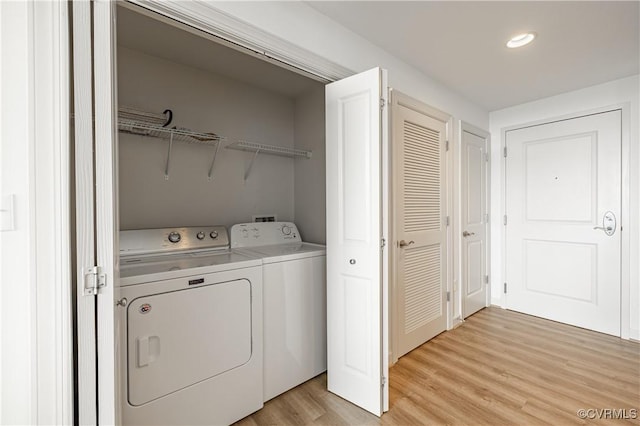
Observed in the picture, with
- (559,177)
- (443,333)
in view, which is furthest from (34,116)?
→ (559,177)

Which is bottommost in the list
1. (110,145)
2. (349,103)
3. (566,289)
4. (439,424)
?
(439,424)

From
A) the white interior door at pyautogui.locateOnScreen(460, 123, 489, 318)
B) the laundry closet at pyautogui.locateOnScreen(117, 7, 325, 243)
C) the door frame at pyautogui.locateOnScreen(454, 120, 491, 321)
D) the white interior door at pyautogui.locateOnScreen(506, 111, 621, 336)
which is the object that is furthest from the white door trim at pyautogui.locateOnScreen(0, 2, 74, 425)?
the white interior door at pyautogui.locateOnScreen(506, 111, 621, 336)

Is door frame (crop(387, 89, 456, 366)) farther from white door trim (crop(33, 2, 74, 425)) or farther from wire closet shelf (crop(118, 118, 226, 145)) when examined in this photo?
white door trim (crop(33, 2, 74, 425))

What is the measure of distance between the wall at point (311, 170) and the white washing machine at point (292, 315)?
0.64 meters

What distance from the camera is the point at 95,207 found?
0.96m

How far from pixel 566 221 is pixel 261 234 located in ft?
9.98

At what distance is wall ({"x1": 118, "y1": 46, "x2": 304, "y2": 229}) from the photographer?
2123mm

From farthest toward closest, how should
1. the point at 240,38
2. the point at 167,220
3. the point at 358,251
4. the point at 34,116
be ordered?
the point at 167,220
the point at 358,251
the point at 240,38
the point at 34,116

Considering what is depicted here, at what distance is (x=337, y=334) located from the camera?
6.26ft

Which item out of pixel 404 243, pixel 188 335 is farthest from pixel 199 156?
pixel 404 243

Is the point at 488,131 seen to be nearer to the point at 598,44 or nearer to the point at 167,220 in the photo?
the point at 598,44

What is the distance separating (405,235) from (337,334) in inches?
37.9

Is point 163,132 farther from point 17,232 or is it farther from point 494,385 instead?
point 494,385

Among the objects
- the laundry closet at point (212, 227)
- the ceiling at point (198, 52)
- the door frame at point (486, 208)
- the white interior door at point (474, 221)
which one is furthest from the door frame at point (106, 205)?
the white interior door at point (474, 221)
